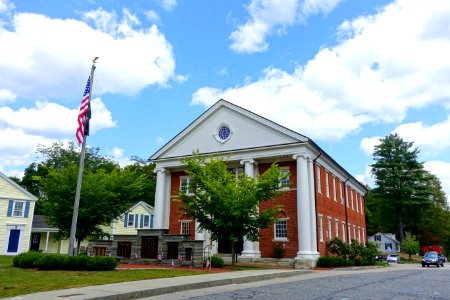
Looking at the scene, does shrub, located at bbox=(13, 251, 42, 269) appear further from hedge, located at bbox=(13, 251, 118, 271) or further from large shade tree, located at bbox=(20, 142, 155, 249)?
large shade tree, located at bbox=(20, 142, 155, 249)

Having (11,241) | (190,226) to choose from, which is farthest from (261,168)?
(11,241)

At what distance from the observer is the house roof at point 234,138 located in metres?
29.0

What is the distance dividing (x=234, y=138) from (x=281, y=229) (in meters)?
7.82

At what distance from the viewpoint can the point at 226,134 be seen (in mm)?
31578

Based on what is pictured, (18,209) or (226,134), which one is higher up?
(226,134)

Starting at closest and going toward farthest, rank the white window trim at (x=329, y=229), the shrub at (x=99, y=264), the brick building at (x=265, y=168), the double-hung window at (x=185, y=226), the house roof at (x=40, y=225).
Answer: the shrub at (x=99, y=264), the brick building at (x=265, y=168), the white window trim at (x=329, y=229), the double-hung window at (x=185, y=226), the house roof at (x=40, y=225)

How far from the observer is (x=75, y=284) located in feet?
38.9

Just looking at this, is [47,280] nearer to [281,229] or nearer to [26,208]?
[281,229]

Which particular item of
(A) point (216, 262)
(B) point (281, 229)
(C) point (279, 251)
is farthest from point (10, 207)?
(C) point (279, 251)

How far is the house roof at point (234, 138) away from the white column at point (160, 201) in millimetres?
1284

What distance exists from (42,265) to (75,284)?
16.8 feet

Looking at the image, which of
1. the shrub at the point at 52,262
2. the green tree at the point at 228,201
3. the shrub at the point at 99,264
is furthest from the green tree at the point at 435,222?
the shrub at the point at 52,262

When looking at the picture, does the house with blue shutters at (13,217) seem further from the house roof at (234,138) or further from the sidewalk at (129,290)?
the sidewalk at (129,290)

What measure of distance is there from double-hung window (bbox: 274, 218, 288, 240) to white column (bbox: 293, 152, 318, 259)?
175 cm
